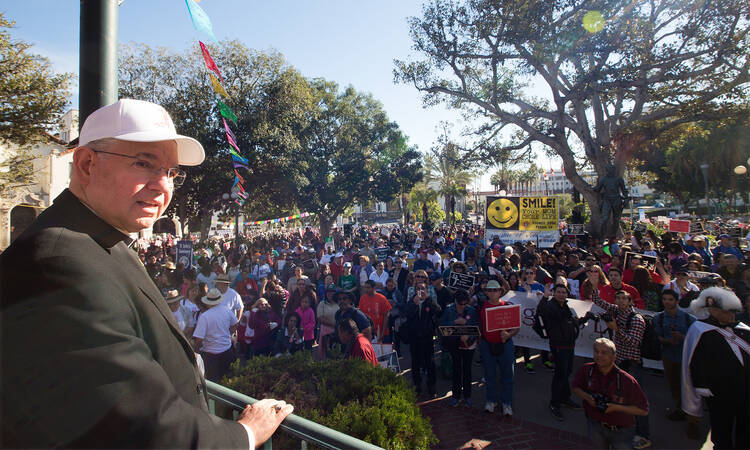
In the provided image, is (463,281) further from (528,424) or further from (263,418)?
(263,418)

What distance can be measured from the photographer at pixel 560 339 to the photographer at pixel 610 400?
4.93ft

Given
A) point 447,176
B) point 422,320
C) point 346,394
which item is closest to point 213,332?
point 422,320

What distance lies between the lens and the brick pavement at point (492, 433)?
5.10 m

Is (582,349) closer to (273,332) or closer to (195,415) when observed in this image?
(273,332)

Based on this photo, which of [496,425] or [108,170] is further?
[496,425]

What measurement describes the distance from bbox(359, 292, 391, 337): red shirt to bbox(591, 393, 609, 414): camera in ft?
12.5

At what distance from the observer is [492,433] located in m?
5.40

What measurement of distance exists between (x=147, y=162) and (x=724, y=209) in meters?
60.5

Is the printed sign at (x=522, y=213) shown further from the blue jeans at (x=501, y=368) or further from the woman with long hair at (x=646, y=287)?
the blue jeans at (x=501, y=368)

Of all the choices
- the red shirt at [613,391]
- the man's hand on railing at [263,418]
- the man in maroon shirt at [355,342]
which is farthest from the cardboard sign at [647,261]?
the man's hand on railing at [263,418]

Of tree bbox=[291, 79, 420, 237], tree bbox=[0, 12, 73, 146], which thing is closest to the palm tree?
tree bbox=[291, 79, 420, 237]

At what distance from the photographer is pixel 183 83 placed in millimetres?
22609

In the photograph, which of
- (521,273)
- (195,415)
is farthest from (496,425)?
(195,415)

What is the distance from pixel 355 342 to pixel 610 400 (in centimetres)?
281
